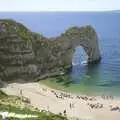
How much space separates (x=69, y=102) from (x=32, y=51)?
21946 millimetres

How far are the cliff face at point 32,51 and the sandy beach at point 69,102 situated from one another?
5196 mm

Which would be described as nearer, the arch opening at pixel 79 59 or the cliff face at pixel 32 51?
the cliff face at pixel 32 51

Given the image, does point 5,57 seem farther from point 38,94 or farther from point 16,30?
point 38,94

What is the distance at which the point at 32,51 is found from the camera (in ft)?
268

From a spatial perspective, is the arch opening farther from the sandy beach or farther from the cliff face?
the sandy beach

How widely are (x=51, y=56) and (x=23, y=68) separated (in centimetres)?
1071

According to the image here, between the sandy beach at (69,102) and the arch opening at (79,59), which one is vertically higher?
the sandy beach at (69,102)

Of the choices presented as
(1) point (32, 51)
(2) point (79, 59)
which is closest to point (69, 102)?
(1) point (32, 51)

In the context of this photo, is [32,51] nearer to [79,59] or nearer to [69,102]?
[69,102]

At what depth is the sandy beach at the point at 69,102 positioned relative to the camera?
2207 inches

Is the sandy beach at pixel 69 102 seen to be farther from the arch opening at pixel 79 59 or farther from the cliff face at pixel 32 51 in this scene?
the arch opening at pixel 79 59

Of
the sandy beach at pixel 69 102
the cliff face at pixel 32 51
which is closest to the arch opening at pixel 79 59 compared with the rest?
the cliff face at pixel 32 51

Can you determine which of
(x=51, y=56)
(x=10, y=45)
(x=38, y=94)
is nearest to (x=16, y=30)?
(x=10, y=45)

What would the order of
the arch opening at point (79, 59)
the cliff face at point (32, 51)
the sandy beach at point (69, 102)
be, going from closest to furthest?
the sandy beach at point (69, 102), the cliff face at point (32, 51), the arch opening at point (79, 59)
